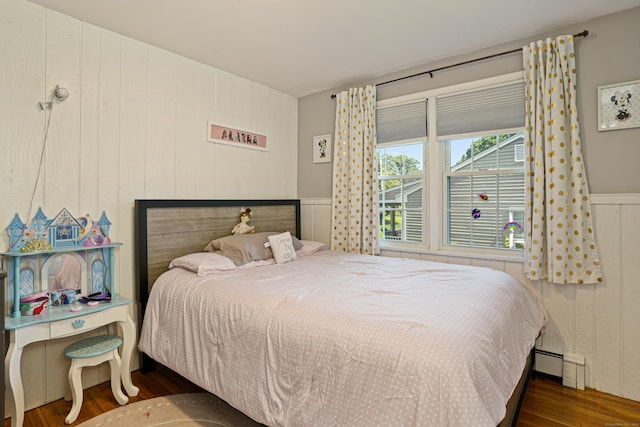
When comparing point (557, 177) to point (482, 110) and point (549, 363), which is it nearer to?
point (482, 110)

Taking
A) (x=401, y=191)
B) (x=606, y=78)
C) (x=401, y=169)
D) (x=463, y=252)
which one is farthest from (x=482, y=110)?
(x=463, y=252)

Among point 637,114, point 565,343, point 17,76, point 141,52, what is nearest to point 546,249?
point 565,343

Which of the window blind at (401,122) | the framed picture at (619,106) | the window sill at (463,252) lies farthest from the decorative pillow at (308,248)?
the framed picture at (619,106)

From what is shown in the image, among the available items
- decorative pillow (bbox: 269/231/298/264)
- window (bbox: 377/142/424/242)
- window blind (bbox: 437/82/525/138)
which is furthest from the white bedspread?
window blind (bbox: 437/82/525/138)

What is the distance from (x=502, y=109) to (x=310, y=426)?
105 inches

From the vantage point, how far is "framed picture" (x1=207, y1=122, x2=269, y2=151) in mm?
3133

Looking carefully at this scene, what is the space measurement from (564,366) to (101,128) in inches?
147

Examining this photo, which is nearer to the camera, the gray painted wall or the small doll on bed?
the gray painted wall

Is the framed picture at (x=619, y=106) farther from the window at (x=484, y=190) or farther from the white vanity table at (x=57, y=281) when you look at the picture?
the white vanity table at (x=57, y=281)

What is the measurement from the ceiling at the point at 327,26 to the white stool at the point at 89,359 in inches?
84.5

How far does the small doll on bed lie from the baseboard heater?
255 centimetres

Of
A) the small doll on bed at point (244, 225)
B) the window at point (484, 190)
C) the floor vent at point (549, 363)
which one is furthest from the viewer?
the small doll on bed at point (244, 225)

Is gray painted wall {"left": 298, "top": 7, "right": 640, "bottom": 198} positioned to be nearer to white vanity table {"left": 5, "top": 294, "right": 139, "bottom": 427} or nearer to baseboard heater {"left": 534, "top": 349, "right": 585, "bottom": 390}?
baseboard heater {"left": 534, "top": 349, "right": 585, "bottom": 390}

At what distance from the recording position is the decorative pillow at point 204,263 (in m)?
2.36
